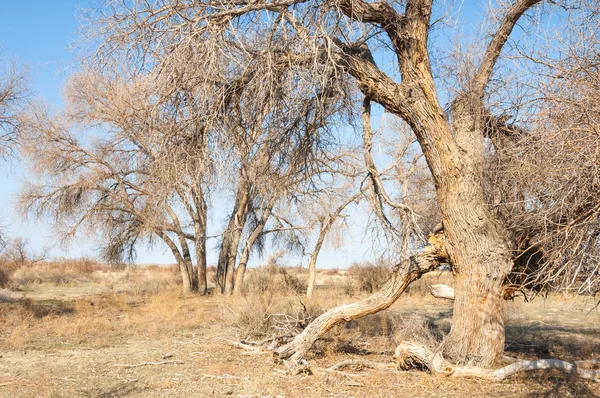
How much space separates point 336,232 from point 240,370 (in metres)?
13.7

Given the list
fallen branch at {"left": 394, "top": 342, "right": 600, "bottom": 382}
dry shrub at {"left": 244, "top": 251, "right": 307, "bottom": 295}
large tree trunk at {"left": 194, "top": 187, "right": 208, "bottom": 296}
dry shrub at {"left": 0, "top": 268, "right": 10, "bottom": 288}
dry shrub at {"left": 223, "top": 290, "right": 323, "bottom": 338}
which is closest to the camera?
fallen branch at {"left": 394, "top": 342, "right": 600, "bottom": 382}

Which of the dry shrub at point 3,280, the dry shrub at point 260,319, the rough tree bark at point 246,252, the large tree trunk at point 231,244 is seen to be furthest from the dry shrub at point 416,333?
the dry shrub at point 3,280

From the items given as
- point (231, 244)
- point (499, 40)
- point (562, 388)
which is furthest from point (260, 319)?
point (231, 244)

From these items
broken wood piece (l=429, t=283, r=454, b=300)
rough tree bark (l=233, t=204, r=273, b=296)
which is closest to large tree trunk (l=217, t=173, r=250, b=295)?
rough tree bark (l=233, t=204, r=273, b=296)

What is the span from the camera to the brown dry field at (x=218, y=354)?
7.60m

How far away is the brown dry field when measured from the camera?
760 cm

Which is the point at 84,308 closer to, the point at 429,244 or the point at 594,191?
the point at 429,244

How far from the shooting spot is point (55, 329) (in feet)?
45.0

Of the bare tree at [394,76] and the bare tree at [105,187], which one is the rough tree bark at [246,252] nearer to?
the bare tree at [105,187]

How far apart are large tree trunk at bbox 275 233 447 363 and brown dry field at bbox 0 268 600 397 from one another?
1.14ft

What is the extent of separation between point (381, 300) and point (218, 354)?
310 cm

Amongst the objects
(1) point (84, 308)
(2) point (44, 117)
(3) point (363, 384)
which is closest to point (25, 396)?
(3) point (363, 384)

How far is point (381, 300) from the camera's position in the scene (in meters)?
9.21

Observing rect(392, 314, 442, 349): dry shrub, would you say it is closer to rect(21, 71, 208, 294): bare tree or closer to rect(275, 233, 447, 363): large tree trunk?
rect(275, 233, 447, 363): large tree trunk
